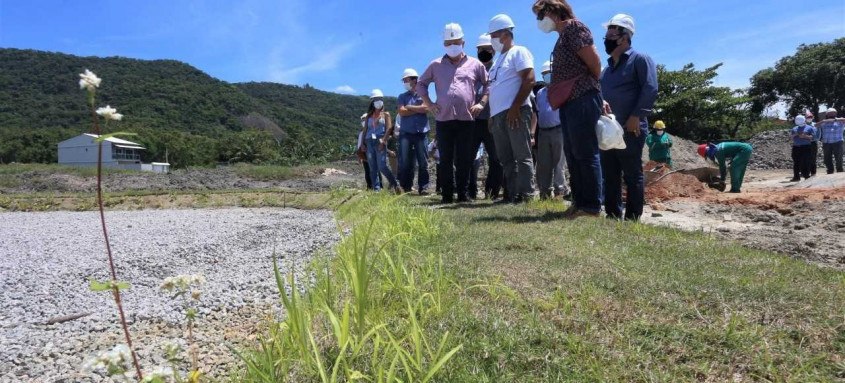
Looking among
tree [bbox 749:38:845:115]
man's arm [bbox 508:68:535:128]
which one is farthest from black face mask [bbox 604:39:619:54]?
tree [bbox 749:38:845:115]

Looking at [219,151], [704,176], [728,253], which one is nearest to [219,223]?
[728,253]

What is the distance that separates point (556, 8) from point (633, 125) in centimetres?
113

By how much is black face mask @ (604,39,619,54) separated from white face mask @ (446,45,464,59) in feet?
5.66

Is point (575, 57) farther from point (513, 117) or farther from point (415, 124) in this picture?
point (415, 124)

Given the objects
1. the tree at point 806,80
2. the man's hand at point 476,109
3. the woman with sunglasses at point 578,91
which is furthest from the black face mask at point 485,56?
the tree at point 806,80

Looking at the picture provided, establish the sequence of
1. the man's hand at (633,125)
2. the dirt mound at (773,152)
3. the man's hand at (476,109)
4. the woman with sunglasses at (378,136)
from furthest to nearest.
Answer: the dirt mound at (773,152)
the woman with sunglasses at (378,136)
the man's hand at (476,109)
the man's hand at (633,125)

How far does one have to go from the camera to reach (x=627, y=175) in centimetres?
452

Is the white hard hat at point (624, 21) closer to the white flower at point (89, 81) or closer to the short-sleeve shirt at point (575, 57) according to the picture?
the short-sleeve shirt at point (575, 57)

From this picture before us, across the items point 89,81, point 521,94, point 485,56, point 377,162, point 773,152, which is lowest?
point 89,81

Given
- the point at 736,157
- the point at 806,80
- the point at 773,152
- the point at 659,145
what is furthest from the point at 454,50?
the point at 806,80

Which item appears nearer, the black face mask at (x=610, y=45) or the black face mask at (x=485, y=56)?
the black face mask at (x=610, y=45)

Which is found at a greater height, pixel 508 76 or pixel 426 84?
pixel 426 84

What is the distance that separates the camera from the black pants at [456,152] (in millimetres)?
6035

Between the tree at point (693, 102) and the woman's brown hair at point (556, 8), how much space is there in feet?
94.5
